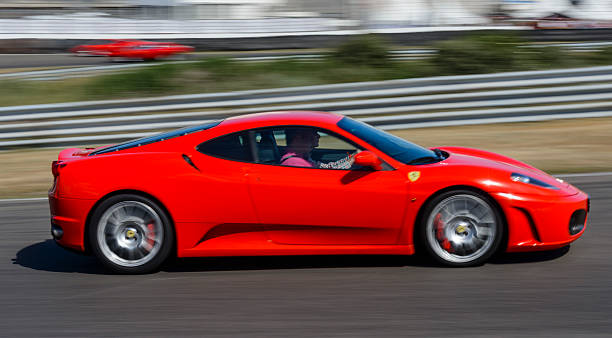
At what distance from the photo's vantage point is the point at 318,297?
4668 mm

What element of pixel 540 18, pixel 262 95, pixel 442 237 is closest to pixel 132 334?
pixel 442 237

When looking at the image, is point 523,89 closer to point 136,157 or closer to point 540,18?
point 136,157

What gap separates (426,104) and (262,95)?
2671mm

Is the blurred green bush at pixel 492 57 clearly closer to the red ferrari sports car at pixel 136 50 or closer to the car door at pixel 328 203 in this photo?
the car door at pixel 328 203

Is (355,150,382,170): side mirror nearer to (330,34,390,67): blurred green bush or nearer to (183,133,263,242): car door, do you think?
(183,133,263,242): car door

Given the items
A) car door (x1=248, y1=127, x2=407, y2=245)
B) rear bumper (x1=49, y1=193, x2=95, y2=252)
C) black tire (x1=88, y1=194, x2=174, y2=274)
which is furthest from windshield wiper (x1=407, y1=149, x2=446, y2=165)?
rear bumper (x1=49, y1=193, x2=95, y2=252)

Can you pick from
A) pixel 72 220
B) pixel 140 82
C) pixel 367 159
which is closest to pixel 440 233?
pixel 367 159

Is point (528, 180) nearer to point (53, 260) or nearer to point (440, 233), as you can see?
point (440, 233)

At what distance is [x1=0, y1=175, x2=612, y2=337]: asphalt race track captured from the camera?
4129mm

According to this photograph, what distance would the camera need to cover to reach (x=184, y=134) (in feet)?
18.0

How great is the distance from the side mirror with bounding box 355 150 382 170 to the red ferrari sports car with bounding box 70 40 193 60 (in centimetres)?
1958

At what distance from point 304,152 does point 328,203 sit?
0.46 metres

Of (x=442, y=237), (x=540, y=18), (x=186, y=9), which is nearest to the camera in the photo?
(x=442, y=237)

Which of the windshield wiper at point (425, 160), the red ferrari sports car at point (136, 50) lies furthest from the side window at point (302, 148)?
the red ferrari sports car at point (136, 50)
